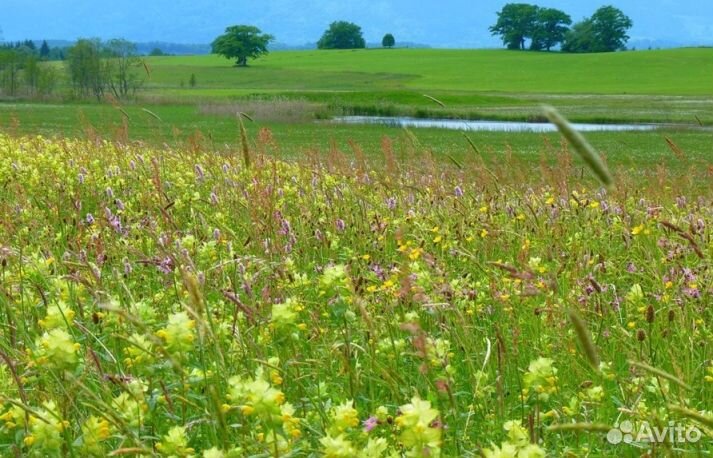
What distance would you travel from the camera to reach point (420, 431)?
186cm

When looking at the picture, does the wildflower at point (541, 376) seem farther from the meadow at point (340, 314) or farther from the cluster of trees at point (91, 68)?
the cluster of trees at point (91, 68)

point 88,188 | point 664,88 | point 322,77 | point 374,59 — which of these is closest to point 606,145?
point 88,188

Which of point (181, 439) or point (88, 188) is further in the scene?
point (88, 188)

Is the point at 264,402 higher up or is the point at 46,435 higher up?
the point at 264,402

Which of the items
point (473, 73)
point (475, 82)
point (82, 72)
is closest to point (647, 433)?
point (82, 72)

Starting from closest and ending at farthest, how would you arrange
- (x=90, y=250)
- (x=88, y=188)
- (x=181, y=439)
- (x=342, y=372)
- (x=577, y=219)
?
(x=181, y=439)
(x=342, y=372)
(x=90, y=250)
(x=577, y=219)
(x=88, y=188)

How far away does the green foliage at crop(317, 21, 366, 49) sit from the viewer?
18975cm

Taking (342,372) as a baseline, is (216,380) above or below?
above

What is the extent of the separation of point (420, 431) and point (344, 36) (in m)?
193

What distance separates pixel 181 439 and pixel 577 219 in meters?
4.65

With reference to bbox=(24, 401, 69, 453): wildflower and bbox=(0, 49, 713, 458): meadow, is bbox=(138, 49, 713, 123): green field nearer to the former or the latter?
bbox=(0, 49, 713, 458): meadow

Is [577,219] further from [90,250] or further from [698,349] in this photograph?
[90,250]

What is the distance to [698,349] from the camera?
13.2 feet

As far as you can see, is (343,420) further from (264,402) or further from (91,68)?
(91,68)
